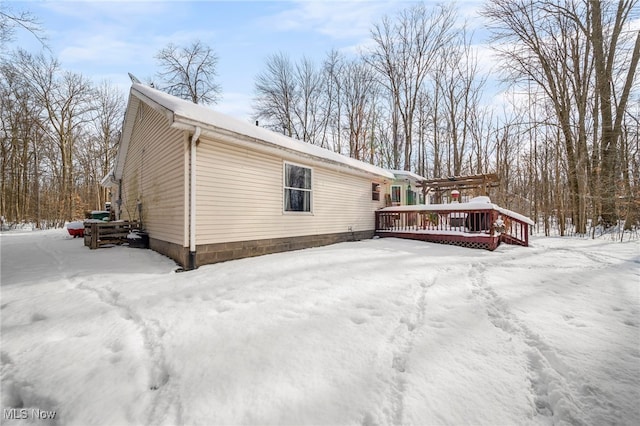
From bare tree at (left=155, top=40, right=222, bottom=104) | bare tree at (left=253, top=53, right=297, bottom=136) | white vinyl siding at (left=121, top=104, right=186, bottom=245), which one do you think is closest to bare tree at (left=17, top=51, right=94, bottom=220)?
bare tree at (left=155, top=40, right=222, bottom=104)

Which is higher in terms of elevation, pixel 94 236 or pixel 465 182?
pixel 465 182

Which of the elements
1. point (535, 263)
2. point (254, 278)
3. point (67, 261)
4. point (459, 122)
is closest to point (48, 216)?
point (67, 261)

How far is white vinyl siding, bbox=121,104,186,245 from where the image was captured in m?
5.47

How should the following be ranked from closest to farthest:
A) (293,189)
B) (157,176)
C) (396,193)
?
1. (157,176)
2. (293,189)
3. (396,193)

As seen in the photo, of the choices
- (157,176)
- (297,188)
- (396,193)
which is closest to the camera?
(157,176)

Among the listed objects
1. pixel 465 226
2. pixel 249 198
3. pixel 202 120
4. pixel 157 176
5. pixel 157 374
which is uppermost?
pixel 202 120

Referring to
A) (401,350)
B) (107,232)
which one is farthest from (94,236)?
(401,350)

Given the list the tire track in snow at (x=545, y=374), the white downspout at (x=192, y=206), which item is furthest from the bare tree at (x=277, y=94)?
the tire track in snow at (x=545, y=374)

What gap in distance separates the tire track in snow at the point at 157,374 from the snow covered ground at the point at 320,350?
0.01m

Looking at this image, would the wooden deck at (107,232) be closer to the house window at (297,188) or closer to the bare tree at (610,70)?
the house window at (297,188)

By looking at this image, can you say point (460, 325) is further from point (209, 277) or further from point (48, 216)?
point (48, 216)

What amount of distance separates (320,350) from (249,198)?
4.56 meters

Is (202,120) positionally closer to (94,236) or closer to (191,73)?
(94,236)

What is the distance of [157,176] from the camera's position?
679cm
